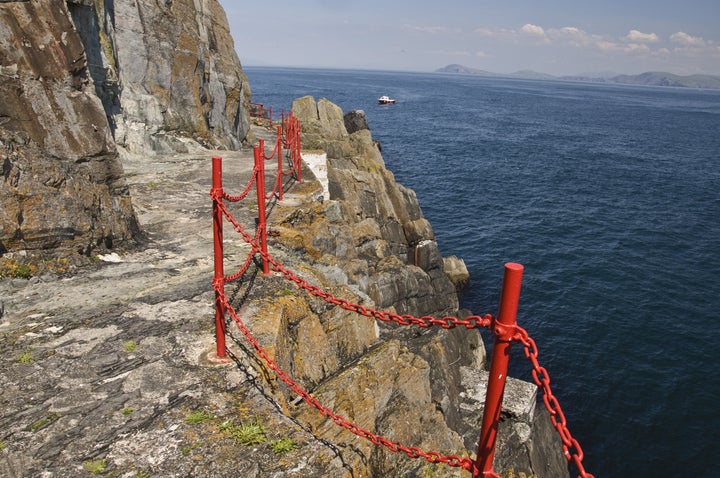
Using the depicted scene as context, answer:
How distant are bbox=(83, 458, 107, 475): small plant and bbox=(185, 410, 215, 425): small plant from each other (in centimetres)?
76

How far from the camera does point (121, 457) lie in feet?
14.1

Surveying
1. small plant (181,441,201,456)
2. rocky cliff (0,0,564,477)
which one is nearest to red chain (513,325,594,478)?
rocky cliff (0,0,564,477)

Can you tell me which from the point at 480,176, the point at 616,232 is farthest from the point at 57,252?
→ the point at 480,176

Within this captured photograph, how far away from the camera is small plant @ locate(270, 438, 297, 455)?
4434mm

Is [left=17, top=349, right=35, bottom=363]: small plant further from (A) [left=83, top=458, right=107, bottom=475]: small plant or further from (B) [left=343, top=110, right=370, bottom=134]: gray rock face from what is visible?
(B) [left=343, top=110, right=370, bottom=134]: gray rock face

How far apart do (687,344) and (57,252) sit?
2381cm

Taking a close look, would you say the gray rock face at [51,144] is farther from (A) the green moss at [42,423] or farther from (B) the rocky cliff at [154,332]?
(A) the green moss at [42,423]

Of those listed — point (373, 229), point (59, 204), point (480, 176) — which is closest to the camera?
point (59, 204)

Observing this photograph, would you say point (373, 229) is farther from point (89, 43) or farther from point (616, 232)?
point (616, 232)

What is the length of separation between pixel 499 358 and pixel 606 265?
29.5m

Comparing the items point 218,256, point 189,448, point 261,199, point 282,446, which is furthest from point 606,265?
point 189,448

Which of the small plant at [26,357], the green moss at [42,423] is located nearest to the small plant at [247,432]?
the green moss at [42,423]

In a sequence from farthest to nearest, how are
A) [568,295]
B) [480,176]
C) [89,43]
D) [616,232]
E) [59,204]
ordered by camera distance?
[480,176]
[616,232]
[568,295]
[89,43]
[59,204]

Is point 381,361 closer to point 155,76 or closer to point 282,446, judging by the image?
point 282,446
